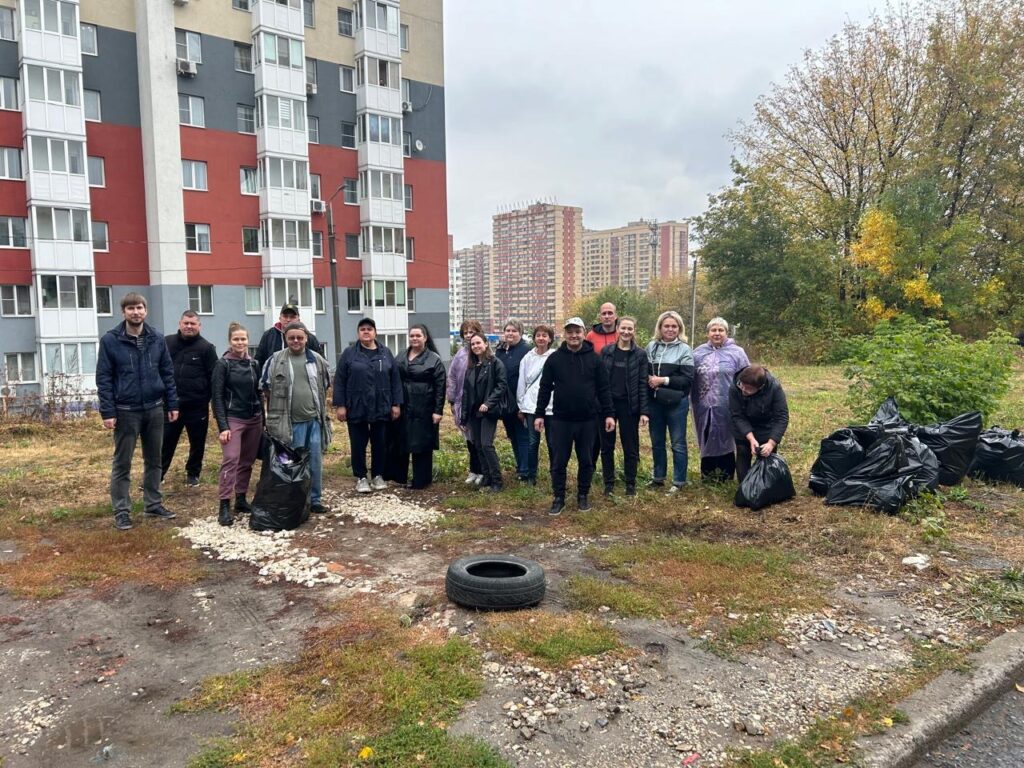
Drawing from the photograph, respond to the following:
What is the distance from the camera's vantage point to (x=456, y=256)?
133250 millimetres

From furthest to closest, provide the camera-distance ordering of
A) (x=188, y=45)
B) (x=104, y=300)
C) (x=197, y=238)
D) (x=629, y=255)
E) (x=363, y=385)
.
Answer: (x=629, y=255)
(x=197, y=238)
(x=188, y=45)
(x=104, y=300)
(x=363, y=385)

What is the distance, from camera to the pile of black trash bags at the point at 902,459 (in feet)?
20.4

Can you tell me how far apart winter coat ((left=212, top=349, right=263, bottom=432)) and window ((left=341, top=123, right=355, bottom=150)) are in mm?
31590

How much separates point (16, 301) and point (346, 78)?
60.6 ft

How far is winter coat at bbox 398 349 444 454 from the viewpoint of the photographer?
25.2 feet

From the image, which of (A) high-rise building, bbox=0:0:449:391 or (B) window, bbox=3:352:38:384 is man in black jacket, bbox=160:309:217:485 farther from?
(B) window, bbox=3:352:38:384

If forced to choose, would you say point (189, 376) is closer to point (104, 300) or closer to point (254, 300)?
point (104, 300)

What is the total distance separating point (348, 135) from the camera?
1395 inches

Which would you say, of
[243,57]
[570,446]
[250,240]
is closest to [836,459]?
[570,446]

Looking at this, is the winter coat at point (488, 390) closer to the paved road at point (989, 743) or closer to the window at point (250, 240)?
the paved road at point (989, 743)

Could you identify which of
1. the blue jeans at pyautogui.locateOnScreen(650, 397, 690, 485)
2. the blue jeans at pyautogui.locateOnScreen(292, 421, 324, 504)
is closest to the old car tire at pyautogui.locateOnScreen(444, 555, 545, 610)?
the blue jeans at pyautogui.locateOnScreen(292, 421, 324, 504)

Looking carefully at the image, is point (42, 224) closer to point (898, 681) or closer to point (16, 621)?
point (16, 621)

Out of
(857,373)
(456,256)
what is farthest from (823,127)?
(456,256)

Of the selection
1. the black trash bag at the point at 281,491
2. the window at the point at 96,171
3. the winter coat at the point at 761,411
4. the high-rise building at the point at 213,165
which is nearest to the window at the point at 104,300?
the high-rise building at the point at 213,165
